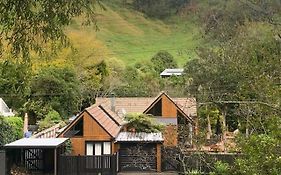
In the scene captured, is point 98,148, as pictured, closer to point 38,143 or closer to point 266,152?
point 38,143

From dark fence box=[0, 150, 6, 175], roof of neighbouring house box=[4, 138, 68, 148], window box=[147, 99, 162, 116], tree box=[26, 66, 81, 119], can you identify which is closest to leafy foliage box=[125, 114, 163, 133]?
window box=[147, 99, 162, 116]

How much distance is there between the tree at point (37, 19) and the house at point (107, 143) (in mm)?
16055

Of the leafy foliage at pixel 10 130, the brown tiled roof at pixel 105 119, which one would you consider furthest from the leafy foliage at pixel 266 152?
the brown tiled roof at pixel 105 119

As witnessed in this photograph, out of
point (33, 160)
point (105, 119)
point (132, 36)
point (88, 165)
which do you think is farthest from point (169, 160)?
point (132, 36)

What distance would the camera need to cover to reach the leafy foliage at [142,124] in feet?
86.6

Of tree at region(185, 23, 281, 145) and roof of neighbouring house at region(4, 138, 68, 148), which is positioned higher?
tree at region(185, 23, 281, 145)

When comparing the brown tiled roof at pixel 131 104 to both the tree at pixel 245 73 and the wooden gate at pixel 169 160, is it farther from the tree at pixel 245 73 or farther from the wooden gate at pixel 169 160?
the wooden gate at pixel 169 160

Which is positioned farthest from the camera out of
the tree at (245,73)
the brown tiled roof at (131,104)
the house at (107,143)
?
the brown tiled roof at (131,104)

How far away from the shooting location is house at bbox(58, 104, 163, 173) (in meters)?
23.5

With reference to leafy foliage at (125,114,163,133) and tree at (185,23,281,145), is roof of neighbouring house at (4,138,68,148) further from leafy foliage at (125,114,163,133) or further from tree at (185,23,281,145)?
tree at (185,23,281,145)

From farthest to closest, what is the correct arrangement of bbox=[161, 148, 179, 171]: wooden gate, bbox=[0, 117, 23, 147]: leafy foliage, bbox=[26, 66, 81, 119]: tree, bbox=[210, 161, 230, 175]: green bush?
1. bbox=[26, 66, 81, 119]: tree
2. bbox=[161, 148, 179, 171]: wooden gate
3. bbox=[0, 117, 23, 147]: leafy foliage
4. bbox=[210, 161, 230, 175]: green bush

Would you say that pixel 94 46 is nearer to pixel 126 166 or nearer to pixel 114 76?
pixel 114 76

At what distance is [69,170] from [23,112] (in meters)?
17.7

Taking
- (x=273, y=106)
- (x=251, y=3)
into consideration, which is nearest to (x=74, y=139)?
(x=251, y=3)
